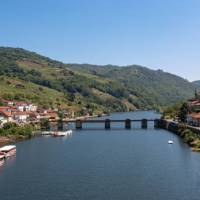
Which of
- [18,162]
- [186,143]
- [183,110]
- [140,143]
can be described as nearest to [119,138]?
[140,143]

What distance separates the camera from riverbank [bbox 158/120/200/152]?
115600 mm

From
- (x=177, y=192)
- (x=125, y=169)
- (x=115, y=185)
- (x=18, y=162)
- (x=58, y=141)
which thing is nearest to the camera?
(x=177, y=192)

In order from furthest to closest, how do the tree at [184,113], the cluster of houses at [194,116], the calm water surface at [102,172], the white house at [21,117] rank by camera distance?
the white house at [21,117]
the tree at [184,113]
the cluster of houses at [194,116]
the calm water surface at [102,172]

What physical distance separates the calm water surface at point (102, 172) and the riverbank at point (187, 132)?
8.16ft

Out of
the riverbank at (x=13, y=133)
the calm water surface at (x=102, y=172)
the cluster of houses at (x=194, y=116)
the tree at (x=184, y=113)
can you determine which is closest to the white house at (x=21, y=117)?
the riverbank at (x=13, y=133)

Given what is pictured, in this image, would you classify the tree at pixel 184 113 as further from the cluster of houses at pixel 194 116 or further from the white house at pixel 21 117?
the white house at pixel 21 117

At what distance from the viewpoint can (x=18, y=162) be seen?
96.9 m

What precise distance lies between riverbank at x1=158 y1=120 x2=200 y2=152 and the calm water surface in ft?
8.16

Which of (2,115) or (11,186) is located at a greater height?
(2,115)

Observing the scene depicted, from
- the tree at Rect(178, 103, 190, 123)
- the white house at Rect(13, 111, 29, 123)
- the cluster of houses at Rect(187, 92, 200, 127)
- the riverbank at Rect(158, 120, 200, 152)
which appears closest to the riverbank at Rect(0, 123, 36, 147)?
the white house at Rect(13, 111, 29, 123)

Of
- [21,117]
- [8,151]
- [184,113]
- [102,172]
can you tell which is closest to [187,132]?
[184,113]

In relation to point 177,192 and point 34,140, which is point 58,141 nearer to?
point 34,140

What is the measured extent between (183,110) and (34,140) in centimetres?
5926

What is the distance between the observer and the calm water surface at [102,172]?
226 feet
